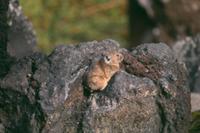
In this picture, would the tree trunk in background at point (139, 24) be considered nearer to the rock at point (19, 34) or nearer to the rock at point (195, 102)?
the rock at point (19, 34)

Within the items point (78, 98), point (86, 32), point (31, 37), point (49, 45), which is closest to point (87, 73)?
point (78, 98)

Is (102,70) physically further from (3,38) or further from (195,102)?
(195,102)

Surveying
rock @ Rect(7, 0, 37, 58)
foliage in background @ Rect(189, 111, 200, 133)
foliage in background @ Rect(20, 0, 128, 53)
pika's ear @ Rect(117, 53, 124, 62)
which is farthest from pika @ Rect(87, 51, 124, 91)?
foliage in background @ Rect(20, 0, 128, 53)

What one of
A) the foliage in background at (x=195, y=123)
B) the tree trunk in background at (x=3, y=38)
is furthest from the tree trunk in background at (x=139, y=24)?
the tree trunk in background at (x=3, y=38)

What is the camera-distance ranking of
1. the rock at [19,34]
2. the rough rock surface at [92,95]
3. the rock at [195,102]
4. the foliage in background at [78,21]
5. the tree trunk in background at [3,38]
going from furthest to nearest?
the foliage in background at [78,21] < the rock at [19,34] < the rock at [195,102] < the tree trunk in background at [3,38] < the rough rock surface at [92,95]

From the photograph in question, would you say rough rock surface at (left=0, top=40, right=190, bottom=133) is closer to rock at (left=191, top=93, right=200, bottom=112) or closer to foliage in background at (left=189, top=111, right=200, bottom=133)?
foliage in background at (left=189, top=111, right=200, bottom=133)

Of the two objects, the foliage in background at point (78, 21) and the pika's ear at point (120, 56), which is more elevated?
the foliage in background at point (78, 21)
